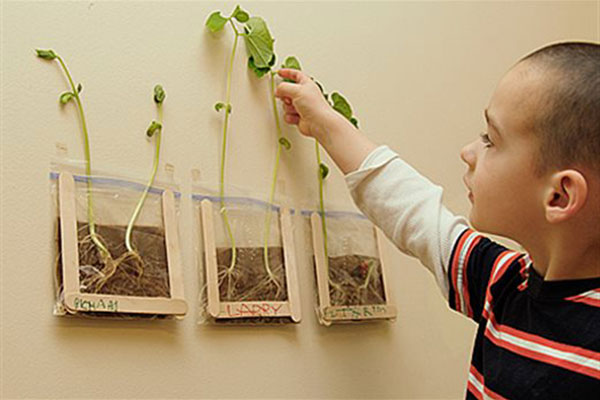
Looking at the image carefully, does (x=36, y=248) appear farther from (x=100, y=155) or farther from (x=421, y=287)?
(x=421, y=287)

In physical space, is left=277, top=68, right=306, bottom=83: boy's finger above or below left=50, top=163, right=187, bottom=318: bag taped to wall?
above

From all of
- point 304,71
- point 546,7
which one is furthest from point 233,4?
point 546,7

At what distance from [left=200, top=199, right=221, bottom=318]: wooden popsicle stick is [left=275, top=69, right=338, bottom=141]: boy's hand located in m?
0.20

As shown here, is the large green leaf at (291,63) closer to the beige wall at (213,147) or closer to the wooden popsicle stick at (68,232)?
the beige wall at (213,147)

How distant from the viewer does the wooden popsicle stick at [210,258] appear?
1.02 meters

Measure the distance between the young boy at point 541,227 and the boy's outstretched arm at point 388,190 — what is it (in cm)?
6

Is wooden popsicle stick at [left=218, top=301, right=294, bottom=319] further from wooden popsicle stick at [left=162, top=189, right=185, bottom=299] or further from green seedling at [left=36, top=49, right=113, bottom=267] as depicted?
green seedling at [left=36, top=49, right=113, bottom=267]

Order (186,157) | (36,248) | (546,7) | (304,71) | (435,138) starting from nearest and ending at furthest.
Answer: (36,248), (186,157), (304,71), (435,138), (546,7)

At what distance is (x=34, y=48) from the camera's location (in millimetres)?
969

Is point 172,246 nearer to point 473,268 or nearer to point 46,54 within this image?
point 46,54

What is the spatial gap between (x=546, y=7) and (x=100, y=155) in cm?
117

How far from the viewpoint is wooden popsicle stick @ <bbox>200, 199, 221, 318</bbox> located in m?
1.02

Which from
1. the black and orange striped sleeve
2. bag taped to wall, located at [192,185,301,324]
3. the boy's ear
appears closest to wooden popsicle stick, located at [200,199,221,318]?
bag taped to wall, located at [192,185,301,324]

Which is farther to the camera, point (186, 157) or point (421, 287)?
point (421, 287)
